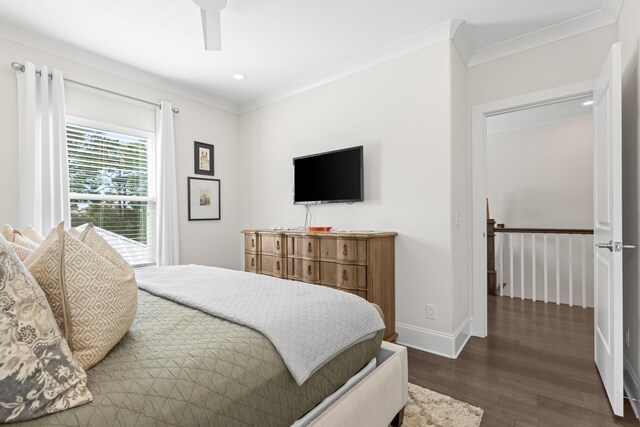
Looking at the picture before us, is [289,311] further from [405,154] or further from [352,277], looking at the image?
[405,154]

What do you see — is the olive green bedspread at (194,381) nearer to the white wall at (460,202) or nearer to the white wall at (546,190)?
the white wall at (460,202)

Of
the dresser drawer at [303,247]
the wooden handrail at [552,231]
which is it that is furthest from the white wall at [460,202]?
the wooden handrail at [552,231]

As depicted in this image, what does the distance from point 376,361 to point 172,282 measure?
46.0 inches

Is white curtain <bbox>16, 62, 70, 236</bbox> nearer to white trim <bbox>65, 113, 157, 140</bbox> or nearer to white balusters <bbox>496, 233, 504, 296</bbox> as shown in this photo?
white trim <bbox>65, 113, 157, 140</bbox>

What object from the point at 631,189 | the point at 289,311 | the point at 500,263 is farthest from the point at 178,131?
the point at 500,263

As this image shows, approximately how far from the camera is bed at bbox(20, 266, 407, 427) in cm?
74

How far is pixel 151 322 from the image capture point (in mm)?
1171

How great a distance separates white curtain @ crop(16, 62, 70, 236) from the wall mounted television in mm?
2116

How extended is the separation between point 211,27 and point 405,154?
5.90 ft

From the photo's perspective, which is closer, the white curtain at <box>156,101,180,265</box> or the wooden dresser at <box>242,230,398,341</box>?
the wooden dresser at <box>242,230,398,341</box>

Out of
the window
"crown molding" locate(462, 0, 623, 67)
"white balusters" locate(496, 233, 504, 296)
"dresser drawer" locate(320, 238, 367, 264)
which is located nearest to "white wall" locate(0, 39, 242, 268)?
the window

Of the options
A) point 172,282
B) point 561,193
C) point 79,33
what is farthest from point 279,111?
point 561,193

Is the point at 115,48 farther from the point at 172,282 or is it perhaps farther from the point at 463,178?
the point at 463,178

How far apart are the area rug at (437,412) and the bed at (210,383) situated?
0.46m
